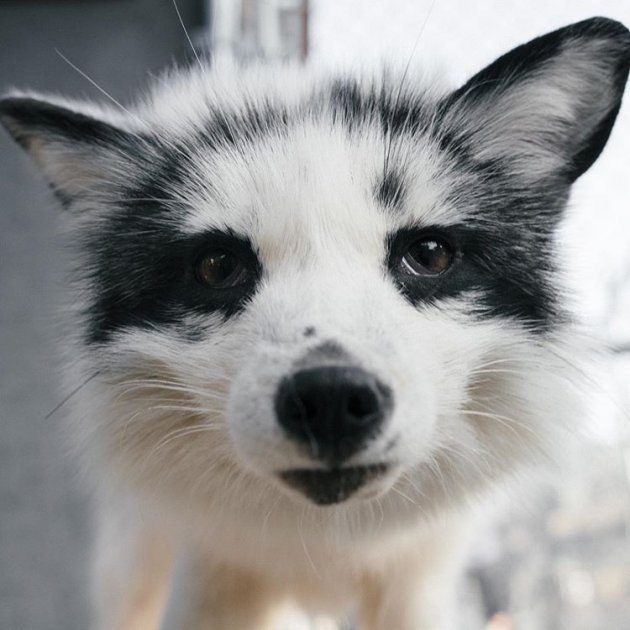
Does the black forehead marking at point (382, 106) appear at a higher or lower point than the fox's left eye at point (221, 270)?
higher

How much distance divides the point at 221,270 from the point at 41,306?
0.91 metres

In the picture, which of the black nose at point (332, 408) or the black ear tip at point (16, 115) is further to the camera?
the black ear tip at point (16, 115)

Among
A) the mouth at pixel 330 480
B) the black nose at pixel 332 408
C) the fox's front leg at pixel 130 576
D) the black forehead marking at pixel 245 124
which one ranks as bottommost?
the fox's front leg at pixel 130 576

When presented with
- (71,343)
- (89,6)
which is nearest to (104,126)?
(71,343)

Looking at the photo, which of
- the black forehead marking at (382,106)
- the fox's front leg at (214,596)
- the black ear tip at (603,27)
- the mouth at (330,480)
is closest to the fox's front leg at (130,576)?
the fox's front leg at (214,596)

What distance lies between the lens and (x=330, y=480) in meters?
0.56

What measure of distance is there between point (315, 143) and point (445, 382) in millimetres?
268

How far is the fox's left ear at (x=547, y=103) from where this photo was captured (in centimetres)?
71

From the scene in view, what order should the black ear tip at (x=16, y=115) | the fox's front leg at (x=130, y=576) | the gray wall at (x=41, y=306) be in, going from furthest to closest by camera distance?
the gray wall at (x=41, y=306) < the fox's front leg at (x=130, y=576) < the black ear tip at (x=16, y=115)

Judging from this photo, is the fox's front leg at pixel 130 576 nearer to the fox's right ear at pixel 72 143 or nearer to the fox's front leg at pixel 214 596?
the fox's front leg at pixel 214 596

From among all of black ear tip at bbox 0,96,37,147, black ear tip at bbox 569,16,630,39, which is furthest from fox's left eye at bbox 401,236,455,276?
black ear tip at bbox 0,96,37,147

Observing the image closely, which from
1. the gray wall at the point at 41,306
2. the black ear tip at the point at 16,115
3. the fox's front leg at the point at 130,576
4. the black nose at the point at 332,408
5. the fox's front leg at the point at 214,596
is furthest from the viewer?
the gray wall at the point at 41,306

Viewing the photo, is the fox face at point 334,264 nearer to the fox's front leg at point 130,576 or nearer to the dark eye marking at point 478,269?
the dark eye marking at point 478,269

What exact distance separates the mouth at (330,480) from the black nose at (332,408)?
3cm
